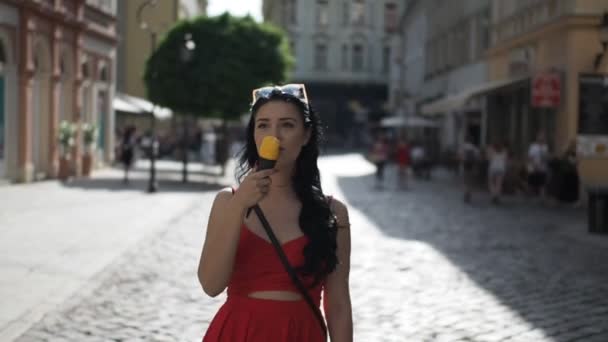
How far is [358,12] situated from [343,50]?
335 centimetres

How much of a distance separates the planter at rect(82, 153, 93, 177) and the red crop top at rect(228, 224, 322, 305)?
2814cm

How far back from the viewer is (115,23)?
33344mm

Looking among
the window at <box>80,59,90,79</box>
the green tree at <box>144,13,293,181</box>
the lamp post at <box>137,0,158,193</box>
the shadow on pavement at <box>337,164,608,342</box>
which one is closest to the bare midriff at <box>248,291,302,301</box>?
the shadow on pavement at <box>337,164,608,342</box>

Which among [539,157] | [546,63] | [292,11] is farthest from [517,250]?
[292,11]

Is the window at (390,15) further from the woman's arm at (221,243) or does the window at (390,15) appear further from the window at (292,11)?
the woman's arm at (221,243)

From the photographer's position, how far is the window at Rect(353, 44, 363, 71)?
82.9 meters

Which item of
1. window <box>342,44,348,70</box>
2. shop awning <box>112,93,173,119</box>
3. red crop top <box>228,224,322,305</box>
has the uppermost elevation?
window <box>342,44,348,70</box>

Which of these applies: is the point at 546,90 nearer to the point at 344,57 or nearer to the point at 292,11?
the point at 344,57

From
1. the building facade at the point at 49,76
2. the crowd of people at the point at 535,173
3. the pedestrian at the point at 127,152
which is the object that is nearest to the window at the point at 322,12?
the building facade at the point at 49,76

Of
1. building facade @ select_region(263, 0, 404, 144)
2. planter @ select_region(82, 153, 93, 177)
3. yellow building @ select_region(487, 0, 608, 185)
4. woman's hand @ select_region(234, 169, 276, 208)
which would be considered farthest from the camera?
building facade @ select_region(263, 0, 404, 144)

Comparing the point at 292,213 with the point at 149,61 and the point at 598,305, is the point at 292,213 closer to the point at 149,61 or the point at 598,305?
the point at 598,305

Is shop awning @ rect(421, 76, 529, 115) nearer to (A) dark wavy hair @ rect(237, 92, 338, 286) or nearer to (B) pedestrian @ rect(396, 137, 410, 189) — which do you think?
(B) pedestrian @ rect(396, 137, 410, 189)

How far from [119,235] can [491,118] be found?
2128cm

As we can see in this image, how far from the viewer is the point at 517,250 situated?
13.5 meters
